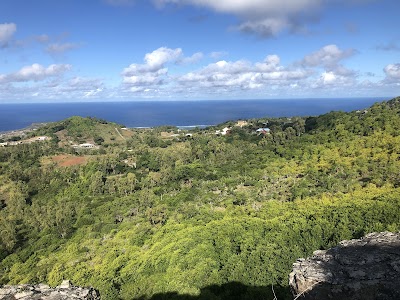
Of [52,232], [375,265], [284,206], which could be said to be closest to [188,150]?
[52,232]

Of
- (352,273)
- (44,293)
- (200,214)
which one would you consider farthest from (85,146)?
(352,273)

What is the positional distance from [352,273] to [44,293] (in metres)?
11.9

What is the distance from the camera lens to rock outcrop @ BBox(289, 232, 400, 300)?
472 inches

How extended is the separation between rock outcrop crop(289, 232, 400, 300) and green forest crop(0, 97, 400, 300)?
634 cm

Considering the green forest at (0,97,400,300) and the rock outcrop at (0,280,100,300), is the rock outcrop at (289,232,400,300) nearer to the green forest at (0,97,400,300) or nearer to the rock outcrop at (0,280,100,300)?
the green forest at (0,97,400,300)

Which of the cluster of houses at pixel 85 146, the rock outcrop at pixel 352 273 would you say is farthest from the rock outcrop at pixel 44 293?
the cluster of houses at pixel 85 146

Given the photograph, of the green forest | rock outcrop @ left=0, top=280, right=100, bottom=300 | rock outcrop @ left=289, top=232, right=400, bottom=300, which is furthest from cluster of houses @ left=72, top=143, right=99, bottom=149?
rock outcrop @ left=289, top=232, right=400, bottom=300

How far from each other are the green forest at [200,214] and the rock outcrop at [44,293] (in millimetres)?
7773

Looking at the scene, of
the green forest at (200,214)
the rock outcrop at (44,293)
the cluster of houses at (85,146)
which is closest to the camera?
the rock outcrop at (44,293)

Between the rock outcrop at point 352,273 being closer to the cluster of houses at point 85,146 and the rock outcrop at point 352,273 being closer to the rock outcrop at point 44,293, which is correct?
the rock outcrop at point 44,293

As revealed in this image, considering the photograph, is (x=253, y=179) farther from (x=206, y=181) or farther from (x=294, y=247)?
(x=294, y=247)

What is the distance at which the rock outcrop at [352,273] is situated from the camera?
12.0 meters

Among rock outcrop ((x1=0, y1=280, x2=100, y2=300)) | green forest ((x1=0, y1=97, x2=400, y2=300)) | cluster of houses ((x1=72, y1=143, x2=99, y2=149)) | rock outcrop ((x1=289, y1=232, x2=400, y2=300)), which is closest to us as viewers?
rock outcrop ((x1=0, y1=280, x2=100, y2=300))

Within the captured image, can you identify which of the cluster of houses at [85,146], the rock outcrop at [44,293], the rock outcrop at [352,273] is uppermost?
the rock outcrop at [44,293]
